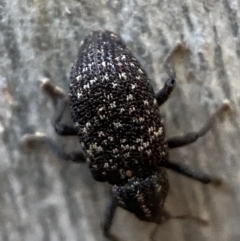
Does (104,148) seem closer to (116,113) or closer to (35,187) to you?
(116,113)

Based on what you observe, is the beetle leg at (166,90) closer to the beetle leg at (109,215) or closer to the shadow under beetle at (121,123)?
the shadow under beetle at (121,123)

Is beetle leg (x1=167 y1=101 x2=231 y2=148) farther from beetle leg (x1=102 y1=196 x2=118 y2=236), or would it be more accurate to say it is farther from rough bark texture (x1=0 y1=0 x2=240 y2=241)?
beetle leg (x1=102 y1=196 x2=118 y2=236)

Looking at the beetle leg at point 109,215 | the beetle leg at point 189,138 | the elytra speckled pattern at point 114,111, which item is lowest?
the beetle leg at point 109,215

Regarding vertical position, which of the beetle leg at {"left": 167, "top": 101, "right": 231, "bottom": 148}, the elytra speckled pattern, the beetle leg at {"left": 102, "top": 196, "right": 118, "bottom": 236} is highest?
the elytra speckled pattern

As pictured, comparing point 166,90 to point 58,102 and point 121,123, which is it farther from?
point 58,102

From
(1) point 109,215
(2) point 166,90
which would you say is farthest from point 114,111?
(1) point 109,215

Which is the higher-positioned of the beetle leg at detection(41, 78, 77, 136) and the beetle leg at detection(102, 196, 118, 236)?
the beetle leg at detection(41, 78, 77, 136)

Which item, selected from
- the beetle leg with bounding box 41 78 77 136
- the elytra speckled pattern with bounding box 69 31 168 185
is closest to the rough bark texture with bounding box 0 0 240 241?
the beetle leg with bounding box 41 78 77 136

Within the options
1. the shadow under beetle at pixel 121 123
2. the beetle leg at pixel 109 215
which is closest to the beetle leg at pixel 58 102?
the shadow under beetle at pixel 121 123
